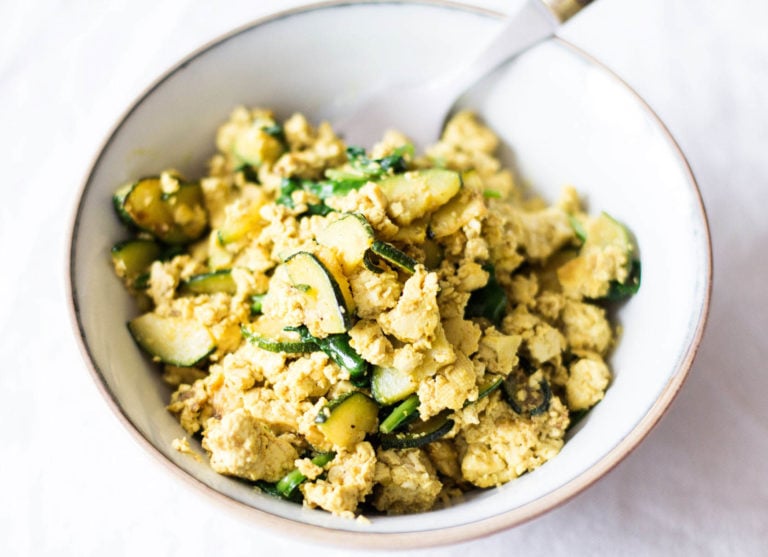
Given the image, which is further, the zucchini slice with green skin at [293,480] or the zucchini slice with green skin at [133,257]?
→ the zucchini slice with green skin at [133,257]

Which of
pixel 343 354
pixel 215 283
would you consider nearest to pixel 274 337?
pixel 343 354

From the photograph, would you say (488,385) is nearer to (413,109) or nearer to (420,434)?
(420,434)

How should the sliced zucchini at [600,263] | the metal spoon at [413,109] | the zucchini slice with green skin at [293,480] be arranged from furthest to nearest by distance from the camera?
1. the metal spoon at [413,109]
2. the sliced zucchini at [600,263]
3. the zucchini slice with green skin at [293,480]

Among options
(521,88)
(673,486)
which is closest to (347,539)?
(673,486)

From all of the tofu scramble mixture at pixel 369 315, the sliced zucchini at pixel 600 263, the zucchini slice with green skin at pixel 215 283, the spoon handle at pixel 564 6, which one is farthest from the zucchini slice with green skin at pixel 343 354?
the spoon handle at pixel 564 6

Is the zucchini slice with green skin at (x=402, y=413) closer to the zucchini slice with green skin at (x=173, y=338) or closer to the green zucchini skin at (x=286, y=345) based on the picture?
the green zucchini skin at (x=286, y=345)

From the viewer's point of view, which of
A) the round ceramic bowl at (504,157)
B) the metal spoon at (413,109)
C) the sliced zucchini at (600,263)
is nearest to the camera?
the round ceramic bowl at (504,157)
